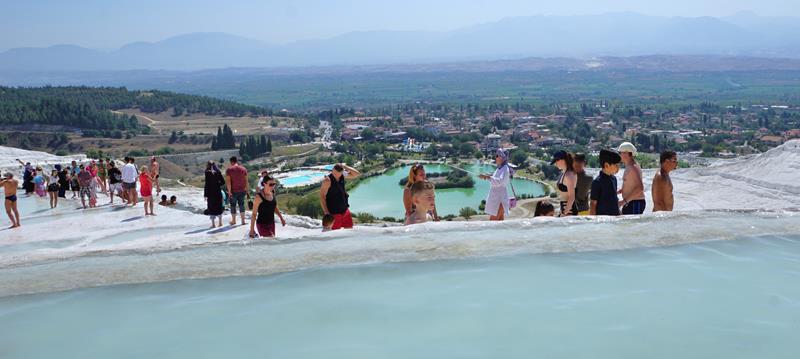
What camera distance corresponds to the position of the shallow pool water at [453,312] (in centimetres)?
387

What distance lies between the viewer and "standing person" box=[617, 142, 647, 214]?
6750 mm

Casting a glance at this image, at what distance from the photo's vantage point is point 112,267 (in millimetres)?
5008

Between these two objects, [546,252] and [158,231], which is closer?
[546,252]

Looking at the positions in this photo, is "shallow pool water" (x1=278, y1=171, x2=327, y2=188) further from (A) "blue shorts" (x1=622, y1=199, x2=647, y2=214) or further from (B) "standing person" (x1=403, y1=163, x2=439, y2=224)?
(A) "blue shorts" (x1=622, y1=199, x2=647, y2=214)

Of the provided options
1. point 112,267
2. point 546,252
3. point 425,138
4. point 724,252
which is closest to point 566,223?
point 546,252

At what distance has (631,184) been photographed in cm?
678

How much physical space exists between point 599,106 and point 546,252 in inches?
4716

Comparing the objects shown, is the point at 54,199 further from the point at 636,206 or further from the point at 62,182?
the point at 636,206

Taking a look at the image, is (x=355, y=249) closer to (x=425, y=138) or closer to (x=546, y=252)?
(x=546, y=252)

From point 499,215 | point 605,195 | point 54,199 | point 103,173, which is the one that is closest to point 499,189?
point 499,215

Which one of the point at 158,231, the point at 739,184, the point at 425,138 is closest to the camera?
the point at 158,231

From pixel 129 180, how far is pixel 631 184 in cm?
871

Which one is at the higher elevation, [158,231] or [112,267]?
[112,267]

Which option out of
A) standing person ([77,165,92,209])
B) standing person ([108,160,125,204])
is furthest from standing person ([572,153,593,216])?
standing person ([108,160,125,204])
